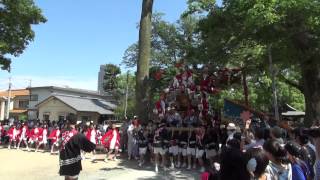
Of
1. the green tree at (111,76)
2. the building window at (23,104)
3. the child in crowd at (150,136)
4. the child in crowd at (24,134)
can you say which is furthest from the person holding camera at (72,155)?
the building window at (23,104)

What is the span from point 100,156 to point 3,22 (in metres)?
10.6

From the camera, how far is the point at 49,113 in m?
47.1

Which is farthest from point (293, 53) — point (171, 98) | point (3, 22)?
point (3, 22)

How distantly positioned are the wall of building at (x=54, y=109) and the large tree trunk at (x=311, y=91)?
31721mm

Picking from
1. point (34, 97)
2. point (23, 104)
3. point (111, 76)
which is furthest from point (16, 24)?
point (23, 104)

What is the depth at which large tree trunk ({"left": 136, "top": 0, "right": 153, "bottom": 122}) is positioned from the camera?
18.5 meters

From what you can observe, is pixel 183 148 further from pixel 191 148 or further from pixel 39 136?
pixel 39 136

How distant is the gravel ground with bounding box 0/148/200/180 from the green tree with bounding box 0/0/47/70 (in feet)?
26.7

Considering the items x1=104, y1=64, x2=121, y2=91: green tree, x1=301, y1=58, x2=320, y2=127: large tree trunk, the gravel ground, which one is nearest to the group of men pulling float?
the gravel ground

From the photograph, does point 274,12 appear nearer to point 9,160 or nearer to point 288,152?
point 288,152

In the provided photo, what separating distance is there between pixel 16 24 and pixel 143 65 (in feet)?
30.9

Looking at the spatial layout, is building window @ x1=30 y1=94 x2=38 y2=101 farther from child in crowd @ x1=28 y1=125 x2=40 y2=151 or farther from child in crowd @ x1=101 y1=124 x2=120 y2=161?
child in crowd @ x1=101 y1=124 x2=120 y2=161

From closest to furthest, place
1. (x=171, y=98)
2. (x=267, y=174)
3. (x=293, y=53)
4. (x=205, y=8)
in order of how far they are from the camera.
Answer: (x=267, y=174) → (x=293, y=53) → (x=205, y=8) → (x=171, y=98)

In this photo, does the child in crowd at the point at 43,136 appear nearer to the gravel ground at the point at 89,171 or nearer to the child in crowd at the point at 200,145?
the gravel ground at the point at 89,171
